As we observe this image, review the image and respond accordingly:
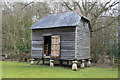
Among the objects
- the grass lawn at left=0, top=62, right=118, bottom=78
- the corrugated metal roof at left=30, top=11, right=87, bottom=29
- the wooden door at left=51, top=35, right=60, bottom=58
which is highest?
the corrugated metal roof at left=30, top=11, right=87, bottom=29

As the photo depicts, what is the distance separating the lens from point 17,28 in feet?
68.8

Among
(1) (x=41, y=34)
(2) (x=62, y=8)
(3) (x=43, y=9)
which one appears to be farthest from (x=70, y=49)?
(3) (x=43, y=9)

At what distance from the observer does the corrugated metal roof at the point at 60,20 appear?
39.5ft

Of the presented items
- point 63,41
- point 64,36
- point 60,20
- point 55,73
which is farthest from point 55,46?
point 55,73

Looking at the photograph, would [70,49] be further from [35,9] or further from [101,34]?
[35,9]

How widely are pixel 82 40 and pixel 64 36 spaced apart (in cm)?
139

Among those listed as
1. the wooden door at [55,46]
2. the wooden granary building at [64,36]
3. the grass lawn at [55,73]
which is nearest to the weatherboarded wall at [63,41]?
the wooden granary building at [64,36]

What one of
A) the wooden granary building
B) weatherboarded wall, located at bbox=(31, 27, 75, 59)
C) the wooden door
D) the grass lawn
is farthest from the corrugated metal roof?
the grass lawn

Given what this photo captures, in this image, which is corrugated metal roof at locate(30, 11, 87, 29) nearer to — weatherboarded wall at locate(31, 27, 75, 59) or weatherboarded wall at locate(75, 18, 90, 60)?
weatherboarded wall at locate(31, 27, 75, 59)

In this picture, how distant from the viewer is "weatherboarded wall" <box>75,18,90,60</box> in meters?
11.9

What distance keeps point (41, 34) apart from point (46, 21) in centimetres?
115

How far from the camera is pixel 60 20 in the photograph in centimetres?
1293

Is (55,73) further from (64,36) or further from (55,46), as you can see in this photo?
(64,36)

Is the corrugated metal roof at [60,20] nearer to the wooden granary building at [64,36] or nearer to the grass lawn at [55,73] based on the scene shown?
the wooden granary building at [64,36]
